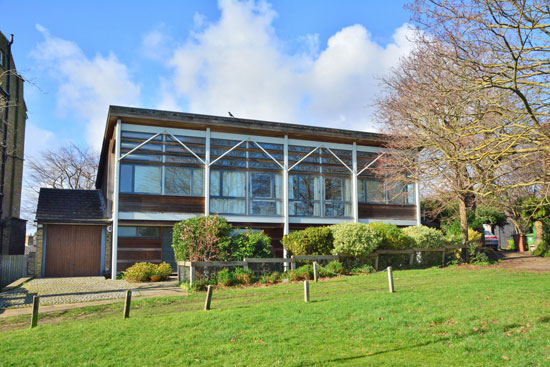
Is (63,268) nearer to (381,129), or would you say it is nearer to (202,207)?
(202,207)

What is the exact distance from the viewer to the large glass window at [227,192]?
67.5 ft

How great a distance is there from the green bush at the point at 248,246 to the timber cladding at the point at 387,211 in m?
6.99

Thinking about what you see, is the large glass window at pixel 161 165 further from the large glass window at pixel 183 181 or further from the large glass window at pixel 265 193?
the large glass window at pixel 265 193

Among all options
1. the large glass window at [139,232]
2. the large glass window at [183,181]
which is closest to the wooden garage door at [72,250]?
the large glass window at [139,232]

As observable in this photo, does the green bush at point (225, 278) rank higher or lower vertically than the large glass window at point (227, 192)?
lower

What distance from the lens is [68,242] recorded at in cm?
2108

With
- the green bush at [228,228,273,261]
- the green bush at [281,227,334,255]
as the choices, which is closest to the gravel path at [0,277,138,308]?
the green bush at [228,228,273,261]

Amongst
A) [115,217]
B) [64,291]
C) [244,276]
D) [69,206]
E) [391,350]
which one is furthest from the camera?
[69,206]

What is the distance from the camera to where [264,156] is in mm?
21594

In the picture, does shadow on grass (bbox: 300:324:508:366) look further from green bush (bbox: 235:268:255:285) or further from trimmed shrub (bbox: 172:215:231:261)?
trimmed shrub (bbox: 172:215:231:261)

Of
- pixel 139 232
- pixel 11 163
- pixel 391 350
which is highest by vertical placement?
pixel 11 163

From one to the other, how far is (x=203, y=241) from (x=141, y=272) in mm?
2880

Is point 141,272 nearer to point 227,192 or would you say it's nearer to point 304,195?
point 227,192

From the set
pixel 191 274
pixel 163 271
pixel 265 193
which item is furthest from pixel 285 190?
pixel 191 274
